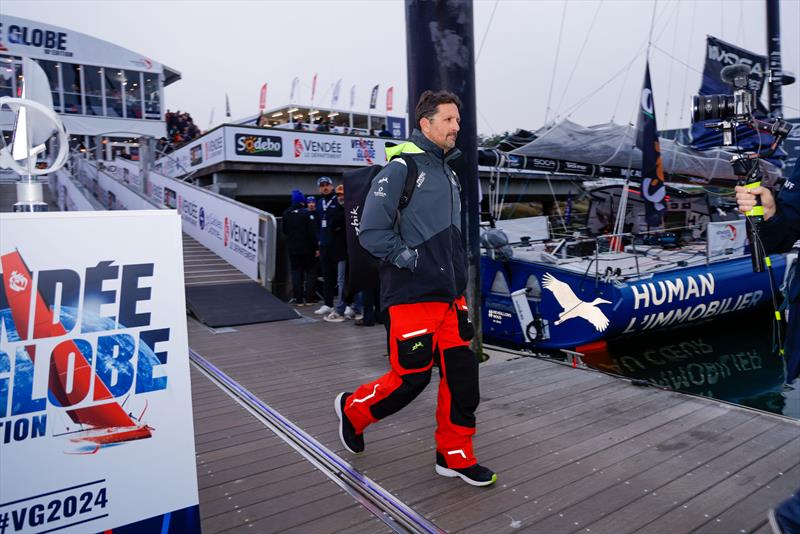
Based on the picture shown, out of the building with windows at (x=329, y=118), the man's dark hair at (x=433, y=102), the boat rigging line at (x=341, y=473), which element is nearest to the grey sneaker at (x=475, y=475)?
the boat rigging line at (x=341, y=473)

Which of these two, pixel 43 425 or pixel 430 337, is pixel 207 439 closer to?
pixel 430 337

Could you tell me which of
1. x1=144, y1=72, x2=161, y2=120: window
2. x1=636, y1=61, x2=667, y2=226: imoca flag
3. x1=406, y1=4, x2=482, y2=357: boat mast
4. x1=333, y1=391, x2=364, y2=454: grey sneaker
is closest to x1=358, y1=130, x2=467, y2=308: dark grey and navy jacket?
x1=333, y1=391, x2=364, y2=454: grey sneaker

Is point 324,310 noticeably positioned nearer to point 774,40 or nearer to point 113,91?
point 774,40

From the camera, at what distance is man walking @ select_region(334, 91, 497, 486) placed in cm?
284

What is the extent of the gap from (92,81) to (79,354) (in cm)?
3424

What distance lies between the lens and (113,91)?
3123 centimetres

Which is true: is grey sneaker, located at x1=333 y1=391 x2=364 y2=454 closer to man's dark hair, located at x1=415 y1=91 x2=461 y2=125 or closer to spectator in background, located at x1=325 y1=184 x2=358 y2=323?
man's dark hair, located at x1=415 y1=91 x2=461 y2=125

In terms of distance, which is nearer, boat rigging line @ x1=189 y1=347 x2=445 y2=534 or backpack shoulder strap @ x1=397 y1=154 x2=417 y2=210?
boat rigging line @ x1=189 y1=347 x2=445 y2=534

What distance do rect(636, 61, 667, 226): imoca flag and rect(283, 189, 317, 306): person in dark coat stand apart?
5.62 metres

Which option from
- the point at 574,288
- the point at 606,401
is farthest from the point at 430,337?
the point at 574,288

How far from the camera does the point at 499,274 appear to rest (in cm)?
898

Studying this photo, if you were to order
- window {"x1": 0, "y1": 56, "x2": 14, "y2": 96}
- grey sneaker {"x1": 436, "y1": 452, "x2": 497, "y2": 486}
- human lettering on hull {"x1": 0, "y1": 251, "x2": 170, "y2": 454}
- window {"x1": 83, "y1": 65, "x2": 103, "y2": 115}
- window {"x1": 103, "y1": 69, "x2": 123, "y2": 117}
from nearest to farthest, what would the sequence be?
human lettering on hull {"x1": 0, "y1": 251, "x2": 170, "y2": 454}
window {"x1": 0, "y1": 56, "x2": 14, "y2": 96}
grey sneaker {"x1": 436, "y1": 452, "x2": 497, "y2": 486}
window {"x1": 83, "y1": 65, "x2": 103, "y2": 115}
window {"x1": 103, "y1": 69, "x2": 123, "y2": 117}

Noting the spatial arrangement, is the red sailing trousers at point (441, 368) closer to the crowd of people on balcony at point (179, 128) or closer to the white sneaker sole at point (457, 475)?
the white sneaker sole at point (457, 475)

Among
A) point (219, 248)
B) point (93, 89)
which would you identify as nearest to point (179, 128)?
point (93, 89)
